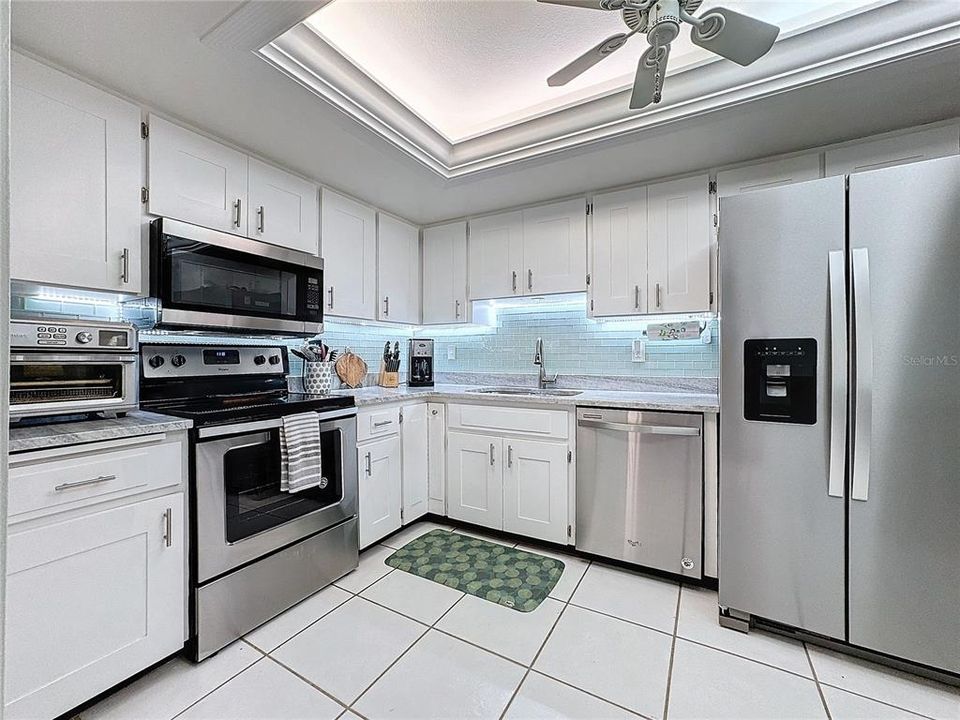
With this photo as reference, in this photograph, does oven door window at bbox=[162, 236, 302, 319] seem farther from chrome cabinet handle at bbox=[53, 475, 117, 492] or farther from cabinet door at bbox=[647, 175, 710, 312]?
cabinet door at bbox=[647, 175, 710, 312]

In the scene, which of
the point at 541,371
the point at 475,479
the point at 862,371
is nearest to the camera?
the point at 862,371

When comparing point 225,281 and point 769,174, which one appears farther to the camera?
point 769,174

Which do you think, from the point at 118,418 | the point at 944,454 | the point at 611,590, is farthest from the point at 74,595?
the point at 944,454

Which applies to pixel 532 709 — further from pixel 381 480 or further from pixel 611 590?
pixel 381 480

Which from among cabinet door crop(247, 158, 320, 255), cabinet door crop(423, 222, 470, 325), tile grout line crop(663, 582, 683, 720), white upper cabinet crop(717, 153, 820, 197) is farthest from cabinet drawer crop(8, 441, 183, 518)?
white upper cabinet crop(717, 153, 820, 197)

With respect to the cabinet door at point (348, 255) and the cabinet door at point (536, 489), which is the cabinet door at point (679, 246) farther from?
the cabinet door at point (348, 255)

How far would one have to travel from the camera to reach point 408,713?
1462 millimetres

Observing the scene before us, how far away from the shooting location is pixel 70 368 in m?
1.55

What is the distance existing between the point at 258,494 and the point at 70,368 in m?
0.80

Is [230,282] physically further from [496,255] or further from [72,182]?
[496,255]

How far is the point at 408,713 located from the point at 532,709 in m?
0.40

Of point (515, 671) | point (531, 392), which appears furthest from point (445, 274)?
point (515, 671)

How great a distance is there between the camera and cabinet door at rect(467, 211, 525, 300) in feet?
10.1

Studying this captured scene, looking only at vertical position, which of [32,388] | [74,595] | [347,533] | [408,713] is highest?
[32,388]
